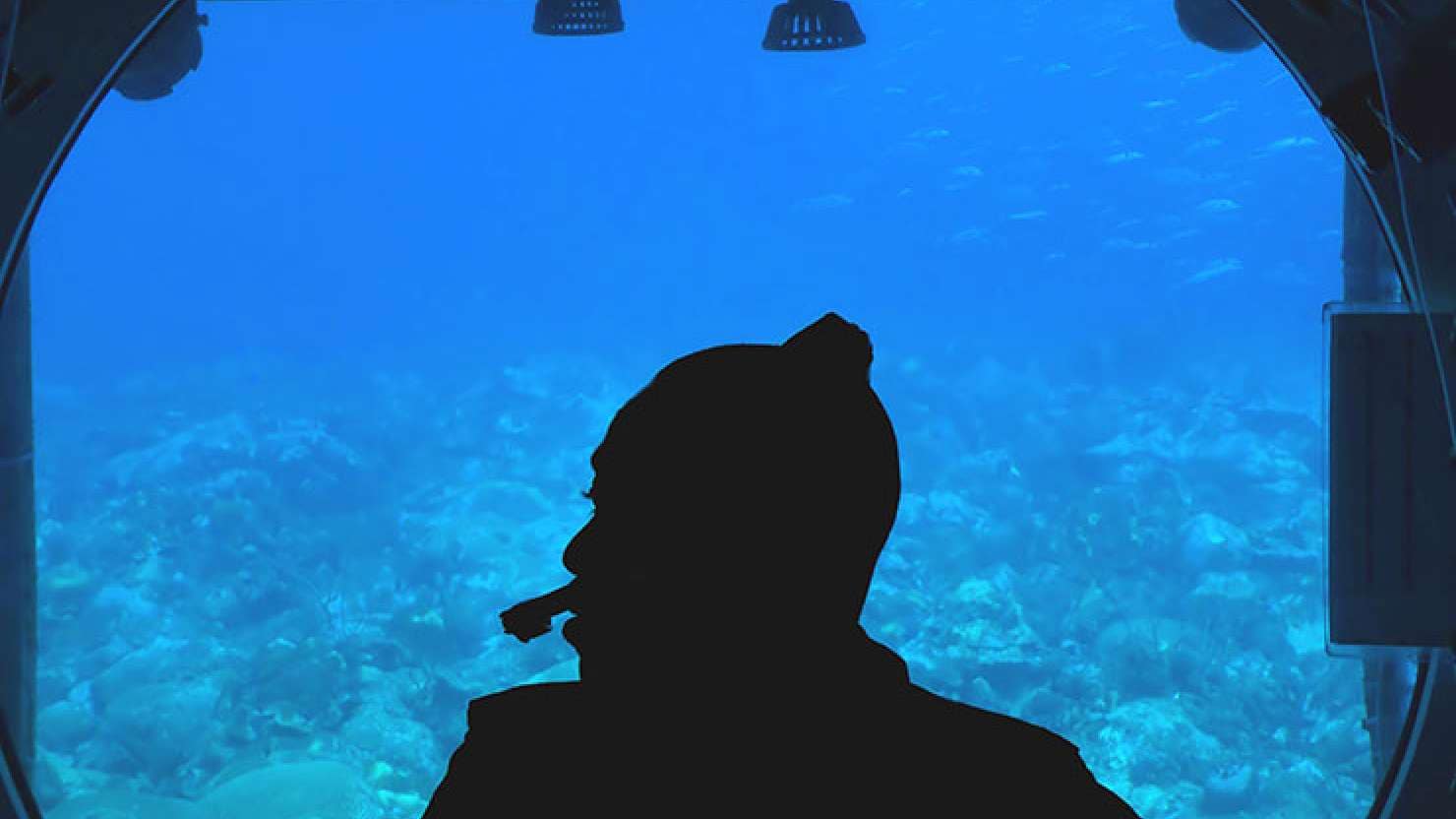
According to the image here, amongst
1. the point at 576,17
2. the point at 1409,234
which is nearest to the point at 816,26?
the point at 576,17

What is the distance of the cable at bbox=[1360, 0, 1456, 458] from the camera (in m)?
2.24

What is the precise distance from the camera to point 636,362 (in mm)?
66250

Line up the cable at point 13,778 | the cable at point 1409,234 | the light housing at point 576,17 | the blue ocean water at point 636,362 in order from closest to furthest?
1. the cable at point 1409,234
2. the cable at point 13,778
3. the light housing at point 576,17
4. the blue ocean water at point 636,362

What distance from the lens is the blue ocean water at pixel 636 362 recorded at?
68.5 ft

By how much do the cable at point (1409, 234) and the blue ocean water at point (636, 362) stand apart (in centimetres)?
171

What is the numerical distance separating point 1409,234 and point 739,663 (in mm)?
2049

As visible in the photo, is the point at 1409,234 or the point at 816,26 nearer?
the point at 1409,234

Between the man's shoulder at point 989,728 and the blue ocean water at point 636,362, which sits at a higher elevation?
the man's shoulder at point 989,728

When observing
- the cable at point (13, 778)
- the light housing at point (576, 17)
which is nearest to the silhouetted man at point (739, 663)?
the cable at point (13, 778)

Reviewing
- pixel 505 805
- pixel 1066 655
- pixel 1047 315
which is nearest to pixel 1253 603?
pixel 1066 655

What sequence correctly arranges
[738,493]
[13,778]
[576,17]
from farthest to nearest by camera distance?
[576,17] < [13,778] < [738,493]

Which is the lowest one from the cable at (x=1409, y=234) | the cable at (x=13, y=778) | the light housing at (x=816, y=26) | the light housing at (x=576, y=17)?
the cable at (x=13, y=778)

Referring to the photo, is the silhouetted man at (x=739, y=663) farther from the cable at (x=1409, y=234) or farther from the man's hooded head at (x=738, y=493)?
the cable at (x=1409, y=234)

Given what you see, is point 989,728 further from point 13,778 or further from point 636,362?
point 636,362
